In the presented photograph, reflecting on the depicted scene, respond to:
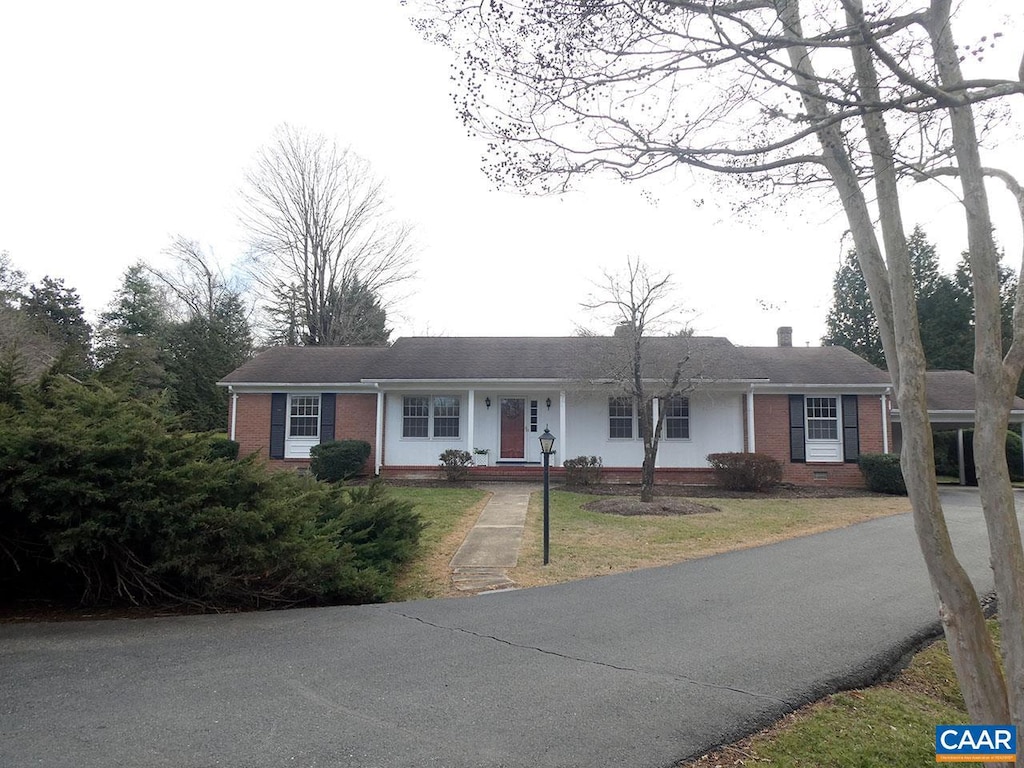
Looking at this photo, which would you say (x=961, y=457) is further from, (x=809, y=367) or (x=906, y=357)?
(x=906, y=357)

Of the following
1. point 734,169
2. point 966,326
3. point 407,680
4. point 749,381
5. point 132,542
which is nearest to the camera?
point 734,169

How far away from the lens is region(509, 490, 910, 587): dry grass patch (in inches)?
338

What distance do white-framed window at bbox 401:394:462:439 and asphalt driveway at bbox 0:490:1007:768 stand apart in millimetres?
12314

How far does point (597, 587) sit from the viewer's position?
24.1 ft

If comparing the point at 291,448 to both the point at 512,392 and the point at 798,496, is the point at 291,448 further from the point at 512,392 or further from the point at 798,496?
the point at 798,496

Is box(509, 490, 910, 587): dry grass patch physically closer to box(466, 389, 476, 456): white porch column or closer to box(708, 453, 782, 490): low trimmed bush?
box(708, 453, 782, 490): low trimmed bush

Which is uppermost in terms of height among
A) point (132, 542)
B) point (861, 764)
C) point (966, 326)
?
point (966, 326)

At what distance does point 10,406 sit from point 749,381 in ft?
53.7

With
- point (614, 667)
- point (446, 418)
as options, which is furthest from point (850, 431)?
point (614, 667)

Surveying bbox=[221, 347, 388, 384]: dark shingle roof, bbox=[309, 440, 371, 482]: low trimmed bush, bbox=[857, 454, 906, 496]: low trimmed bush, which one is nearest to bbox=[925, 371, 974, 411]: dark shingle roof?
bbox=[857, 454, 906, 496]: low trimmed bush

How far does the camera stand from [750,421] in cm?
1834

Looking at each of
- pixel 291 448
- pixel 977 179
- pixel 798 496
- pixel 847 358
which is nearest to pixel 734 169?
pixel 977 179

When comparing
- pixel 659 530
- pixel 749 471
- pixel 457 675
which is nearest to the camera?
pixel 457 675

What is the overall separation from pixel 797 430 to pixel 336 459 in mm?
13626
